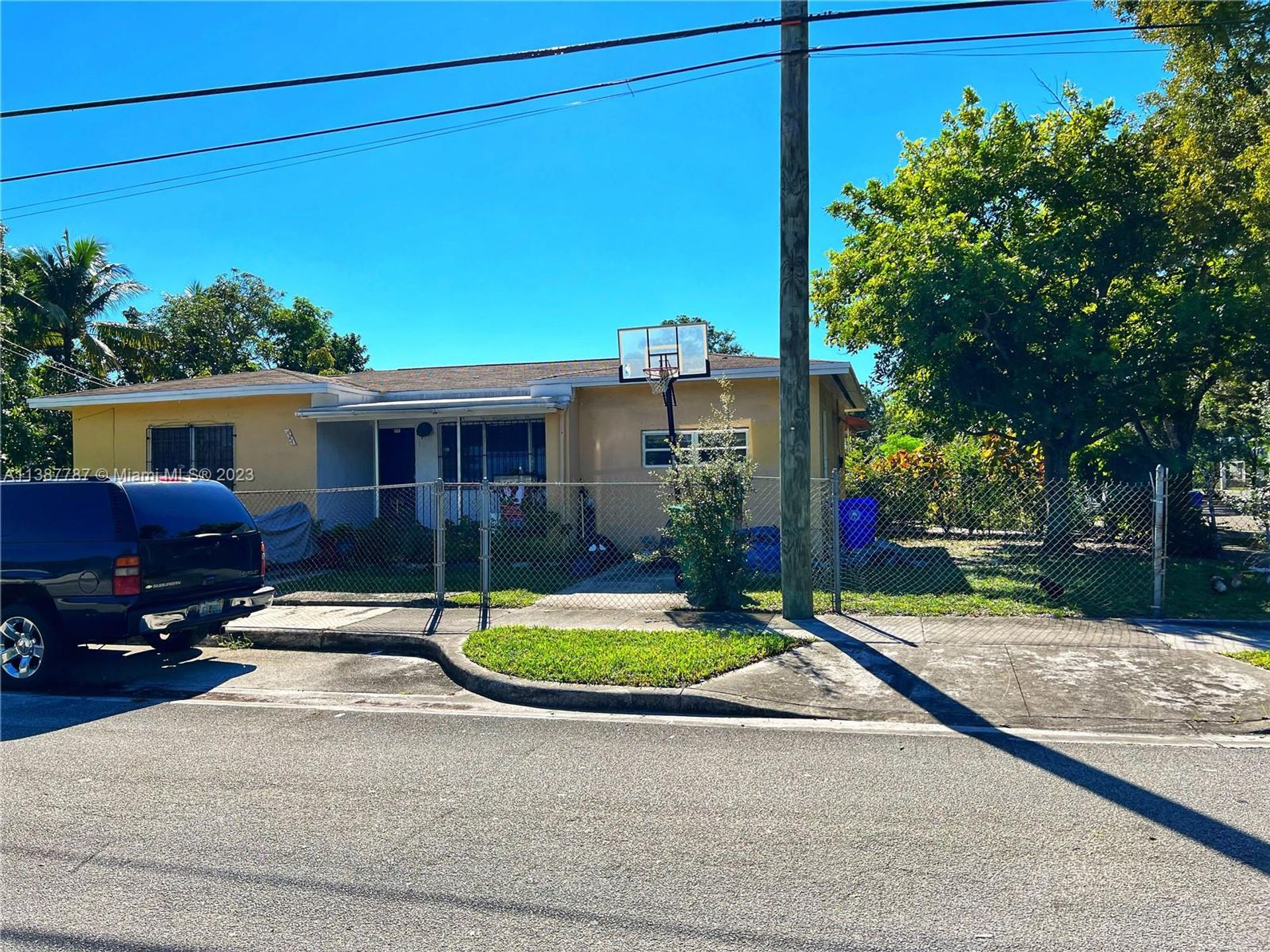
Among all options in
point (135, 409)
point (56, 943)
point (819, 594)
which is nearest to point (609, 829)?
point (56, 943)

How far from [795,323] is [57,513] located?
7290mm

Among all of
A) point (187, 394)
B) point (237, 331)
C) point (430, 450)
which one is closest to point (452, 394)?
point (430, 450)

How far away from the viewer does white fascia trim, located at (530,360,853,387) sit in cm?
1339

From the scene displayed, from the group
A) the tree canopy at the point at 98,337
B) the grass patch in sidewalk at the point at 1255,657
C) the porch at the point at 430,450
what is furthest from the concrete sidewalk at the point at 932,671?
the tree canopy at the point at 98,337

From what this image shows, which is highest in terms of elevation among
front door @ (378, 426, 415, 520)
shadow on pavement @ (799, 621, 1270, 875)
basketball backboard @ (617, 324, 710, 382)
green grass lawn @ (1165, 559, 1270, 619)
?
basketball backboard @ (617, 324, 710, 382)

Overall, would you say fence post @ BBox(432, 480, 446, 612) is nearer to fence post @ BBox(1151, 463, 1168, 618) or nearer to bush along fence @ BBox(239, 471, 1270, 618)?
bush along fence @ BBox(239, 471, 1270, 618)

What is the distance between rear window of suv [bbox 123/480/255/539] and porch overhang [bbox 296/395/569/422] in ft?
20.1

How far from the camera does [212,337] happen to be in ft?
113

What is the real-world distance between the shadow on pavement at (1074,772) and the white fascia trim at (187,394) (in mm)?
11202

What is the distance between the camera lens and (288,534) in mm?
14672

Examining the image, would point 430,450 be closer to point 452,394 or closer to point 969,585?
point 452,394

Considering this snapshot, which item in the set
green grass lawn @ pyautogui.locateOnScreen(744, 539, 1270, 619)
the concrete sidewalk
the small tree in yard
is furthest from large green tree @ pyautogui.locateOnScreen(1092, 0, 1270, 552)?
the small tree in yard

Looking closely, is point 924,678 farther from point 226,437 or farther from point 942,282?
point 226,437

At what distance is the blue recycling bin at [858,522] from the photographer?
1384 centimetres
